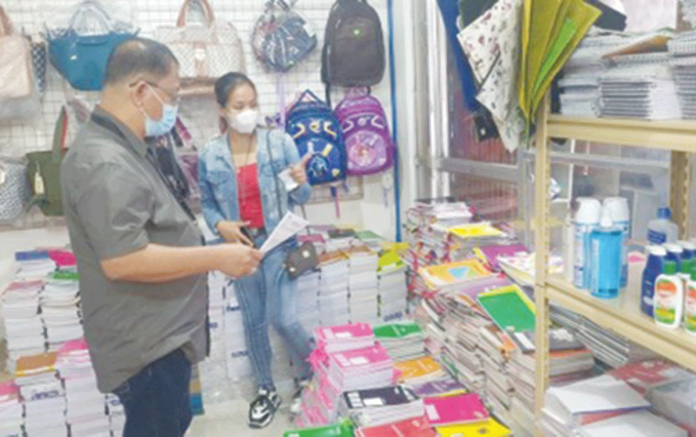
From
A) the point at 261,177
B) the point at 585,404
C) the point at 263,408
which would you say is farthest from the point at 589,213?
the point at 263,408

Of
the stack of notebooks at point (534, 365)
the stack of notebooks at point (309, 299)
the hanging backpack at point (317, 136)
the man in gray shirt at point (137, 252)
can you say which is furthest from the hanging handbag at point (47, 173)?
the stack of notebooks at point (534, 365)

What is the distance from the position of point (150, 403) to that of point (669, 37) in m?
1.66

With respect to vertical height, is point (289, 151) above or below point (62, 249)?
above

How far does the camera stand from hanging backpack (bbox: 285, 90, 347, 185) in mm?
3803

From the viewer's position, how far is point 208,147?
3041 mm

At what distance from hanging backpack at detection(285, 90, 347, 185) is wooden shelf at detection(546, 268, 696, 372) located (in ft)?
7.77

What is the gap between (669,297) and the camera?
1.25 meters

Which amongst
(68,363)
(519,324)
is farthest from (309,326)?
(519,324)

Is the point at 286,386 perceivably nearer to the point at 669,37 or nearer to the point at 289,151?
the point at 289,151

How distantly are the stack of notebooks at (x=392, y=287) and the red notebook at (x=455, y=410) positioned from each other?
4.30ft

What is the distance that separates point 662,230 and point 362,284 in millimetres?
2167

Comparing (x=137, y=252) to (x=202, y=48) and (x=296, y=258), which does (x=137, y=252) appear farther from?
(x=202, y=48)

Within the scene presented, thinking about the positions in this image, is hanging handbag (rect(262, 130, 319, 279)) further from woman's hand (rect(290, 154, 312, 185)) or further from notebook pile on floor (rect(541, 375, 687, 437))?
notebook pile on floor (rect(541, 375, 687, 437))

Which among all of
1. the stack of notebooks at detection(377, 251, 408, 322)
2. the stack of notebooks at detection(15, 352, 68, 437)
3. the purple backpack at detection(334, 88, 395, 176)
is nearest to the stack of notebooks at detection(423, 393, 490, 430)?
the stack of notebooks at detection(377, 251, 408, 322)
